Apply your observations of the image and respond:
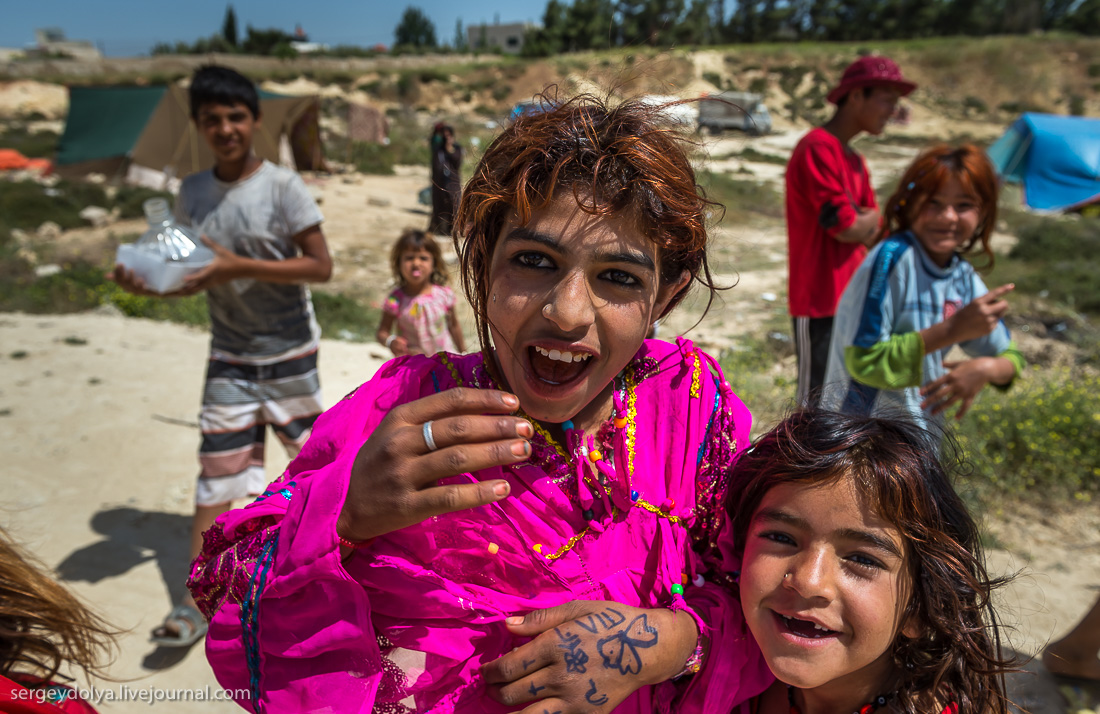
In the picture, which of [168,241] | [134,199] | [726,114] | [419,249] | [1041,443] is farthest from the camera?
[134,199]

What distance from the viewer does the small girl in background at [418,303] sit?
3.98 meters

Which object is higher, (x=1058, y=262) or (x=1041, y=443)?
(x=1041, y=443)

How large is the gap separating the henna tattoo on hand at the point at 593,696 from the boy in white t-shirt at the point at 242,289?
7.57 feet

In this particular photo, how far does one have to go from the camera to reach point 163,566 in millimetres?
3342

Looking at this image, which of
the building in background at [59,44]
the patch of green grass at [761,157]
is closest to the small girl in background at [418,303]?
the patch of green grass at [761,157]

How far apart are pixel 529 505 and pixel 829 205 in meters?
2.50

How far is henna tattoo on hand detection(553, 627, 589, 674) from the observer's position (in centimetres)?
98

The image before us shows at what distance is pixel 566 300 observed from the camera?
1.05 m

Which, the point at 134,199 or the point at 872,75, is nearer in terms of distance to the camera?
the point at 872,75

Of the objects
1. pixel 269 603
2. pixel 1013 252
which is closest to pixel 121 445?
pixel 269 603

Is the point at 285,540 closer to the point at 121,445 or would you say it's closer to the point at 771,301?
the point at 121,445

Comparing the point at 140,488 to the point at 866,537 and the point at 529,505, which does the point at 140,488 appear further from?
the point at 866,537

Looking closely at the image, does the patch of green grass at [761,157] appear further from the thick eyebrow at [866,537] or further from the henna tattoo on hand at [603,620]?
the henna tattoo on hand at [603,620]

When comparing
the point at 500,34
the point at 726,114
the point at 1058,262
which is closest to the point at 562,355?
the point at 726,114
